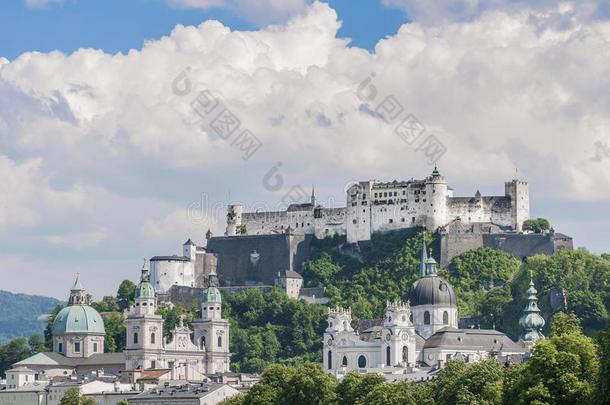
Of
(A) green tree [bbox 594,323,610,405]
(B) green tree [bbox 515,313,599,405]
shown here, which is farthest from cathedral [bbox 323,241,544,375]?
(A) green tree [bbox 594,323,610,405]

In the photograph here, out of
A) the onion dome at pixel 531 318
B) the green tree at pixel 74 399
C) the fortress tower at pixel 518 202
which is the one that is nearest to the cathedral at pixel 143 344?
the green tree at pixel 74 399

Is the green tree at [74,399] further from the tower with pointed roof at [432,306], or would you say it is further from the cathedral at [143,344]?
the tower with pointed roof at [432,306]

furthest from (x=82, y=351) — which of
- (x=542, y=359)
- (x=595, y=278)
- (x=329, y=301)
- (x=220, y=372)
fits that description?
(x=542, y=359)

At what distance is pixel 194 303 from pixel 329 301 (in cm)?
1164

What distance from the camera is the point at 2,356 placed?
136 meters

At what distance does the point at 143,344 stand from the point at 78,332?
8784mm

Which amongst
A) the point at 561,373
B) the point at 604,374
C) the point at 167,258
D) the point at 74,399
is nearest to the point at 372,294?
the point at 167,258

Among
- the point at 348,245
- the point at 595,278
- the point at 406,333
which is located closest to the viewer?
the point at 406,333

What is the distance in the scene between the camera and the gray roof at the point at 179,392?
100562mm

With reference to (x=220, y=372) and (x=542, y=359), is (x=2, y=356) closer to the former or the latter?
(x=220, y=372)

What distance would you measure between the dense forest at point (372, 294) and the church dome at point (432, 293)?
20.9 feet

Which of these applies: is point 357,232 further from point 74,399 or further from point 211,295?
point 74,399

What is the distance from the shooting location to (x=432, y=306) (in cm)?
11406

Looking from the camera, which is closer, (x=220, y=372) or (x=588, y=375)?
(x=588, y=375)
